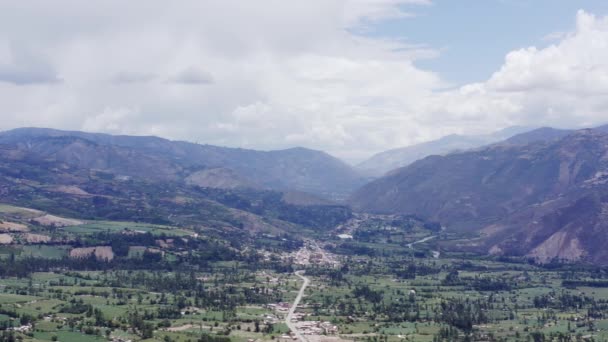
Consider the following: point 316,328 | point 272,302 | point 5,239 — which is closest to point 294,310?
point 272,302

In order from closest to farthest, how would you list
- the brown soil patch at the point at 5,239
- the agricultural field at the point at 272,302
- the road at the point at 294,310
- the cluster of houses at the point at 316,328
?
the road at the point at 294,310 → the agricultural field at the point at 272,302 → the cluster of houses at the point at 316,328 → the brown soil patch at the point at 5,239

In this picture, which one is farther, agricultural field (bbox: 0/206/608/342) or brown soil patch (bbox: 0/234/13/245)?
brown soil patch (bbox: 0/234/13/245)

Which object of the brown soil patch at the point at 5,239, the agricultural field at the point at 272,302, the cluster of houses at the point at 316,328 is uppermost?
the brown soil patch at the point at 5,239

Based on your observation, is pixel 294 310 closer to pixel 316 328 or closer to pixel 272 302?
pixel 272 302

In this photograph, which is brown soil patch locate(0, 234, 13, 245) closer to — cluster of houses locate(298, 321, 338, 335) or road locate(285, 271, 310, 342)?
road locate(285, 271, 310, 342)

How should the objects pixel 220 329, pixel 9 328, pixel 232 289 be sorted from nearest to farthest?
pixel 9 328 < pixel 220 329 < pixel 232 289

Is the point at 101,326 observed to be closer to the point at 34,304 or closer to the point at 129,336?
the point at 129,336

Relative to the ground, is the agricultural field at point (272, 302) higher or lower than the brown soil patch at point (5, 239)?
lower

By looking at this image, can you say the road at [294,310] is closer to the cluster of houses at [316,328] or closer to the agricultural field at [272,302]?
the agricultural field at [272,302]

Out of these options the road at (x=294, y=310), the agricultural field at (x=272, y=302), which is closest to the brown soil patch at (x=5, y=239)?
the agricultural field at (x=272, y=302)

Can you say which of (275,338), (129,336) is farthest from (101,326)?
(275,338)

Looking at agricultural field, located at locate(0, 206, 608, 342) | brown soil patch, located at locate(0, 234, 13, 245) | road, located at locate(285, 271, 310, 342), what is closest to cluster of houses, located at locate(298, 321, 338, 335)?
agricultural field, located at locate(0, 206, 608, 342)
